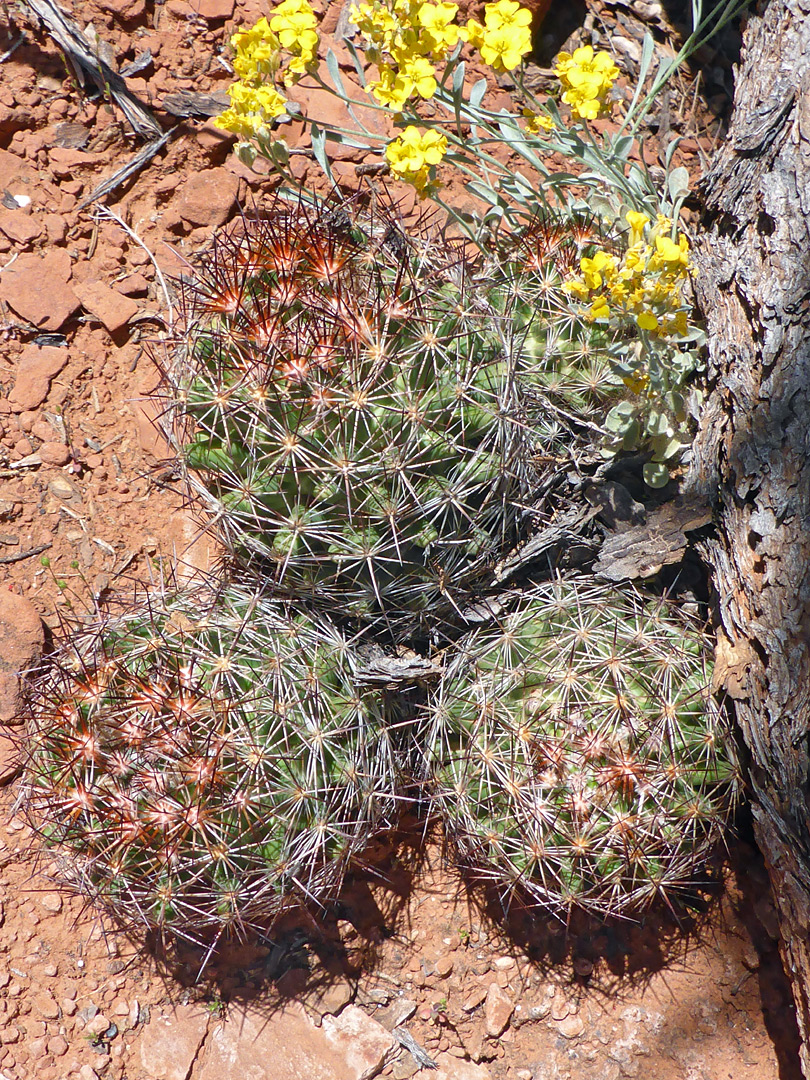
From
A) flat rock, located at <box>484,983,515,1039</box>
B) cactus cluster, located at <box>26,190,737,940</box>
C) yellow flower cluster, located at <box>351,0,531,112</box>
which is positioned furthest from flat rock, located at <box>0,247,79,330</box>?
flat rock, located at <box>484,983,515,1039</box>

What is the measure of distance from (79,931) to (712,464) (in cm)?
254

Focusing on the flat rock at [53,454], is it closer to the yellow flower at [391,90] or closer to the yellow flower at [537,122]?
the yellow flower at [391,90]

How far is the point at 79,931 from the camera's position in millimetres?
2725

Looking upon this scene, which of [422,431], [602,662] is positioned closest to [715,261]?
[422,431]

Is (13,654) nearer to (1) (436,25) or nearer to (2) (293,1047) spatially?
(2) (293,1047)

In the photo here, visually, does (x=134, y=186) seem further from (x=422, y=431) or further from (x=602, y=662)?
(x=602, y=662)

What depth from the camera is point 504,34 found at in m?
2.27

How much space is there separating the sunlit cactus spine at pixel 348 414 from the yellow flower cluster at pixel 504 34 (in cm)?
54

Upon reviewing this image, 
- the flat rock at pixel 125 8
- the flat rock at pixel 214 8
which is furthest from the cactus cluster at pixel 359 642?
the flat rock at pixel 125 8

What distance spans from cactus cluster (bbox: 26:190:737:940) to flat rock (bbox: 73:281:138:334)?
3.27ft

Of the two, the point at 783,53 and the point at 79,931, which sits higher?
the point at 783,53

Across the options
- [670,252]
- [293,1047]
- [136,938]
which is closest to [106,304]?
[670,252]

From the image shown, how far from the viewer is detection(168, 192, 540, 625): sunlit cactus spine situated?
2104 millimetres

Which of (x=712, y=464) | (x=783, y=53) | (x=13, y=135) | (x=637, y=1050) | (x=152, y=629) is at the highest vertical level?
(x=783, y=53)
